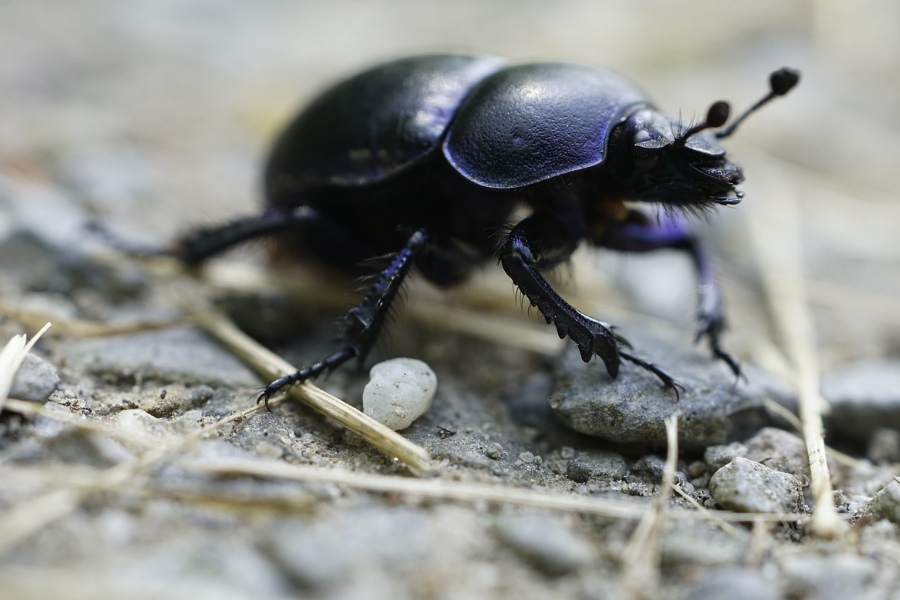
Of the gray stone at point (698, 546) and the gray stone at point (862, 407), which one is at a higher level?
the gray stone at point (862, 407)

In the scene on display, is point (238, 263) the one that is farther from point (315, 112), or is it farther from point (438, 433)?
point (438, 433)

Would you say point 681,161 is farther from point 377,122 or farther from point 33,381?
point 33,381

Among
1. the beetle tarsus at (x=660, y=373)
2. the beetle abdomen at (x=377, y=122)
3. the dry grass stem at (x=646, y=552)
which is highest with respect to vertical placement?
the beetle abdomen at (x=377, y=122)

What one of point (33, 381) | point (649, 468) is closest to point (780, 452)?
point (649, 468)

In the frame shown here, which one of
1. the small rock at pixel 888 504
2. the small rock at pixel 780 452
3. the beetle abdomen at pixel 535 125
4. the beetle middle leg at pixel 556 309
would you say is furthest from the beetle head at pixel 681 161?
the small rock at pixel 888 504

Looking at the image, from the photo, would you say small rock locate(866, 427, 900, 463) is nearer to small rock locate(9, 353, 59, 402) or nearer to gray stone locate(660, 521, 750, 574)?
gray stone locate(660, 521, 750, 574)

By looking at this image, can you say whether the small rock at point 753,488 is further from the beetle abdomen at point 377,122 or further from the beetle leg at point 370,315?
the beetle abdomen at point 377,122

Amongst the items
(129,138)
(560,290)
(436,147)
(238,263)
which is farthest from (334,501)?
(129,138)
